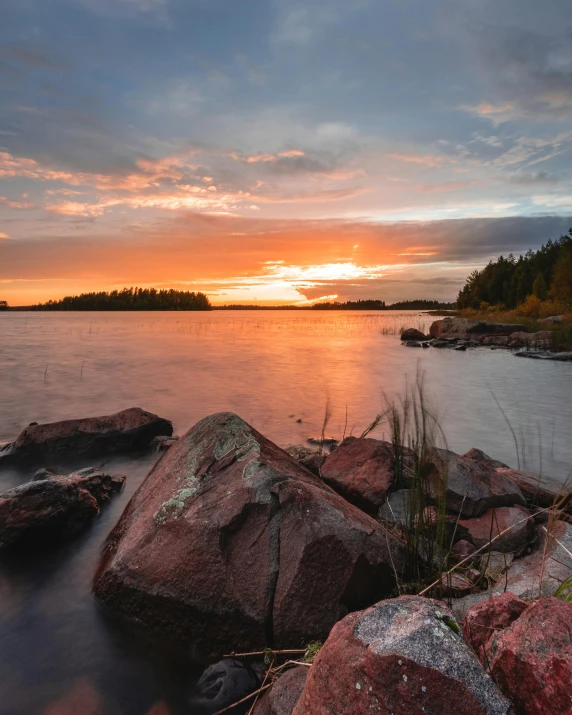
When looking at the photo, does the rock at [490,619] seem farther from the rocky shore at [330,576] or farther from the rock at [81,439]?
the rock at [81,439]

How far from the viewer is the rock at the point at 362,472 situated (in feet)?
18.9

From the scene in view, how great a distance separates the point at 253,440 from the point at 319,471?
215cm

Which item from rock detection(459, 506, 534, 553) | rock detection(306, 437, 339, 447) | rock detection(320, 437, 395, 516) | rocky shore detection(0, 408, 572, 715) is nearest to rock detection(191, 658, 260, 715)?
rocky shore detection(0, 408, 572, 715)

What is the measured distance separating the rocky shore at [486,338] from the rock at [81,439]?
2496 centimetres

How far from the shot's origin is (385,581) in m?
4.02

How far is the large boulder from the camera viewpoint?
3.68 meters

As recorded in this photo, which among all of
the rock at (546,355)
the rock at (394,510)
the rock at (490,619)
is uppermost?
the rock at (490,619)

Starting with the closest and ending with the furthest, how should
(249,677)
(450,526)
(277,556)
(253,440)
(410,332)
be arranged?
1. (249,677)
2. (277,556)
3. (253,440)
4. (450,526)
5. (410,332)

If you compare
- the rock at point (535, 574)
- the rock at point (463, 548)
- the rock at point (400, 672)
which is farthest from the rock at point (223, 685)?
the rock at point (463, 548)

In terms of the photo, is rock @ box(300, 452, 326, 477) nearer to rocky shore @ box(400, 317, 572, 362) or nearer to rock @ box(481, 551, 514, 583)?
rock @ box(481, 551, 514, 583)

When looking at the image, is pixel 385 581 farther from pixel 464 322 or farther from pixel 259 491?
pixel 464 322

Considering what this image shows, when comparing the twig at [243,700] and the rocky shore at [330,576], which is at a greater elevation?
the rocky shore at [330,576]

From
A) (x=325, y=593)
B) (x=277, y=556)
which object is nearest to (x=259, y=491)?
(x=277, y=556)

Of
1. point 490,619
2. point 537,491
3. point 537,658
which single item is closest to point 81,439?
point 537,491
